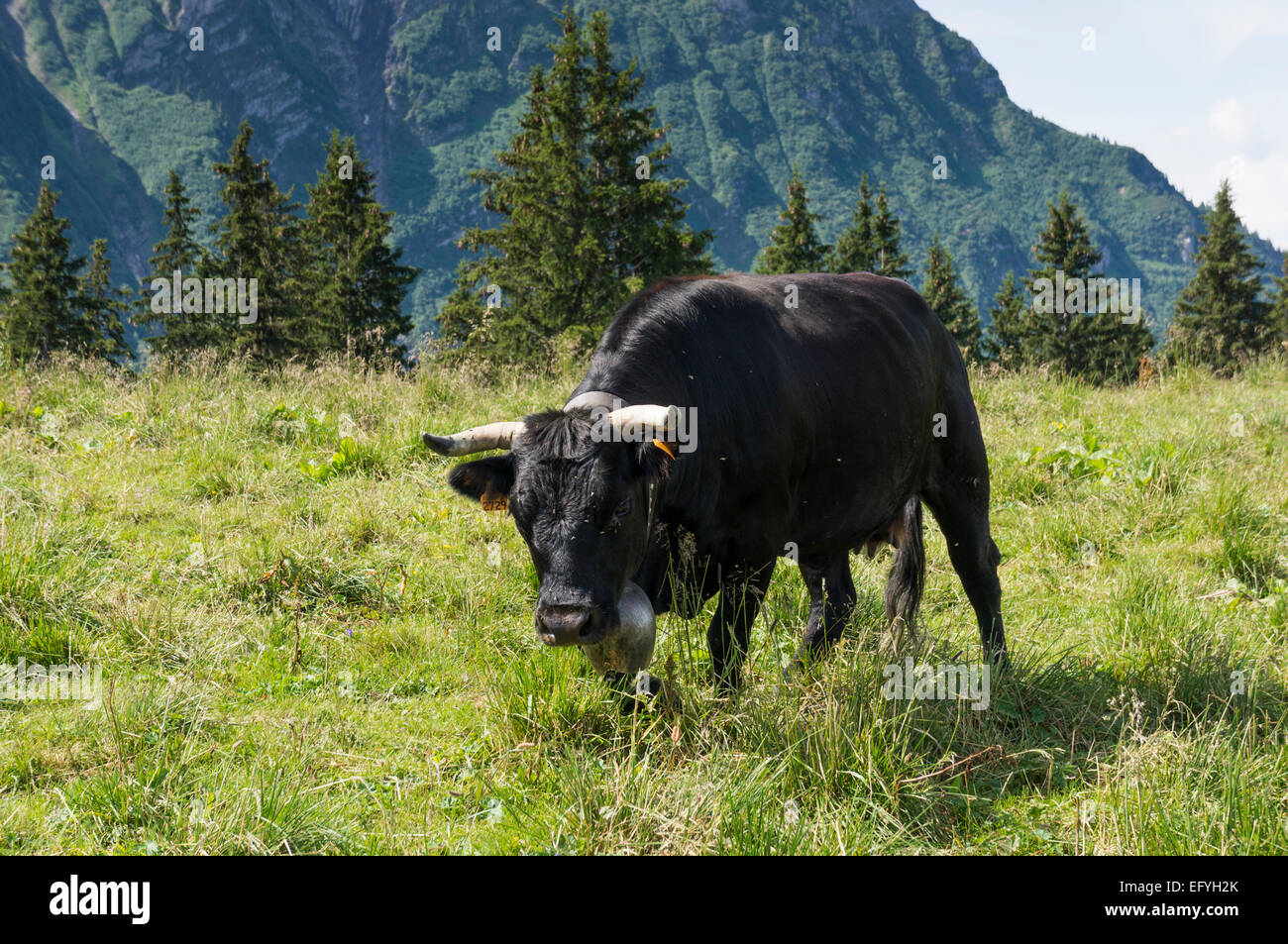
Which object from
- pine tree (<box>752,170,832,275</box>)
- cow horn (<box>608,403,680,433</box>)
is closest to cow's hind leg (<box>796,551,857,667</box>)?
cow horn (<box>608,403,680,433</box>)

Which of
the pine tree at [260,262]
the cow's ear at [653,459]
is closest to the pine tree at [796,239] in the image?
the pine tree at [260,262]

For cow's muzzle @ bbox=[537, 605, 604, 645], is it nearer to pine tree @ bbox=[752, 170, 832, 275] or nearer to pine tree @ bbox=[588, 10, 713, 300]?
pine tree @ bbox=[588, 10, 713, 300]

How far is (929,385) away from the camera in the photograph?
5664mm

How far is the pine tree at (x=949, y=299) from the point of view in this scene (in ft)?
166

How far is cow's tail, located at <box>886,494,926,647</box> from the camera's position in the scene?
224 inches

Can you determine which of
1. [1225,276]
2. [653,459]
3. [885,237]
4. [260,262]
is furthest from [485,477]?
[1225,276]

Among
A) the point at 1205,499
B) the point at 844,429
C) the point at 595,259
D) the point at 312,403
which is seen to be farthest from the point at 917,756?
the point at 595,259

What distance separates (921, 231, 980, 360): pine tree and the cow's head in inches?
1862

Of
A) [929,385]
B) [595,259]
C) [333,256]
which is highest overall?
[333,256]

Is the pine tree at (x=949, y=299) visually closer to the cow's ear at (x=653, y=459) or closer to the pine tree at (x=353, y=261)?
the pine tree at (x=353, y=261)

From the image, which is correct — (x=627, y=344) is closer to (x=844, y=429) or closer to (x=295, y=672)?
(x=844, y=429)

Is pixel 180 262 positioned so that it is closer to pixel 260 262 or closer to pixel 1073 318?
pixel 260 262

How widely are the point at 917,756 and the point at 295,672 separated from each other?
318 cm

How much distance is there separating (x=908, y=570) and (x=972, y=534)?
0.45 meters
